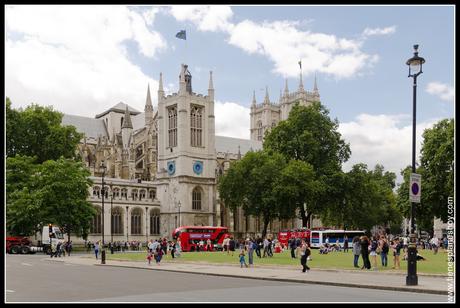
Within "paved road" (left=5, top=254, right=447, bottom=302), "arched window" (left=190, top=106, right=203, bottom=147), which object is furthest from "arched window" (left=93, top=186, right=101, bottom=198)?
"paved road" (left=5, top=254, right=447, bottom=302)

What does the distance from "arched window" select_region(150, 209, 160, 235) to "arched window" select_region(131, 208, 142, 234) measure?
2.01m

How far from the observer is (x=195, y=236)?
60.0 metres

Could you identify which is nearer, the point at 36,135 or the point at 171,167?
the point at 36,135

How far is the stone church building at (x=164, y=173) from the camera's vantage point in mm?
71875

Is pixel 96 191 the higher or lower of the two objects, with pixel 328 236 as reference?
higher

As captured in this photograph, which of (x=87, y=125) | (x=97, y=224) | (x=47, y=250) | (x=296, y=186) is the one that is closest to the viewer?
(x=47, y=250)

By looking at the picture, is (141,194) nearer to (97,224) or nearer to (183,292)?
(97,224)

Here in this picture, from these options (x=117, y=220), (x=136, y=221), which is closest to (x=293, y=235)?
(x=136, y=221)

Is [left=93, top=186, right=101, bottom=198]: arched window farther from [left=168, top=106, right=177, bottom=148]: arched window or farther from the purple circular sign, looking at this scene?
the purple circular sign

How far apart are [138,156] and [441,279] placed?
72502 millimetres

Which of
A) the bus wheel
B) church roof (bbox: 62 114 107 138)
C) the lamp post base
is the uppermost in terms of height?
church roof (bbox: 62 114 107 138)

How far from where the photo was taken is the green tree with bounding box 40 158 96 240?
5347 cm

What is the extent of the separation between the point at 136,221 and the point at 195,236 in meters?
15.7

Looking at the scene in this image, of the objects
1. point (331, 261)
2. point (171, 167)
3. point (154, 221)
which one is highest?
point (171, 167)
